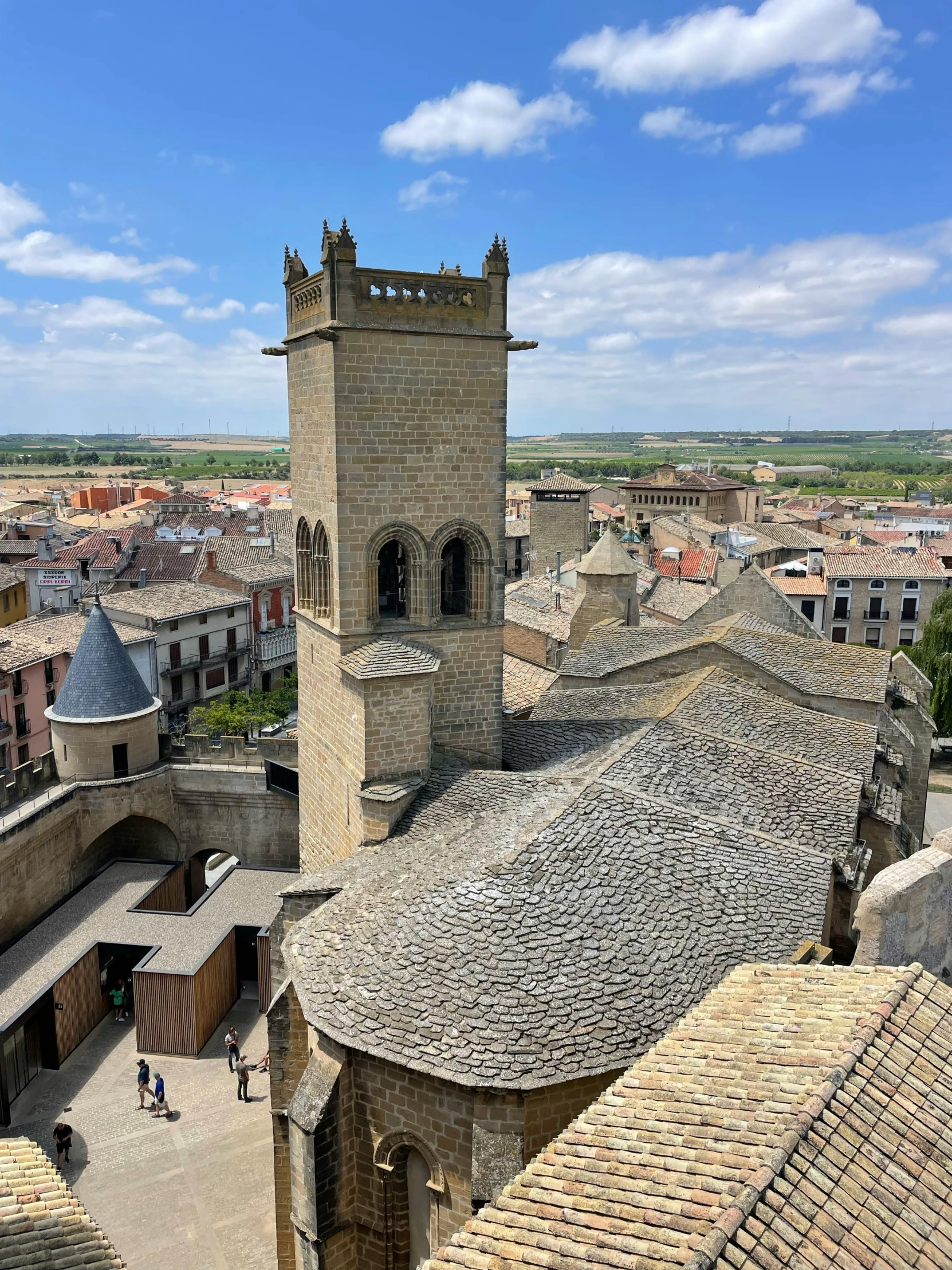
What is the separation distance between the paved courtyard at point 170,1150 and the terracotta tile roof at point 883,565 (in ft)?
157

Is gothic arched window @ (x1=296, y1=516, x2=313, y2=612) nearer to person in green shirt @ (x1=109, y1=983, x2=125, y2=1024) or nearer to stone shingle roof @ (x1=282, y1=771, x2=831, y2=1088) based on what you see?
stone shingle roof @ (x1=282, y1=771, x2=831, y2=1088)

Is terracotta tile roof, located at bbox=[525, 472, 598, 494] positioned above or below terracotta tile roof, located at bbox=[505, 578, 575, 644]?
above

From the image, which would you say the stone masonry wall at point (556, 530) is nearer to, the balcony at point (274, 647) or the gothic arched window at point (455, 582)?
the balcony at point (274, 647)

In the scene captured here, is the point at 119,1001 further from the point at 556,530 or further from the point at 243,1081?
the point at 556,530

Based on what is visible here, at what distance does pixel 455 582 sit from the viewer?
62.8 feet

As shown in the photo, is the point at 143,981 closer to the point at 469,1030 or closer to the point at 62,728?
the point at 62,728

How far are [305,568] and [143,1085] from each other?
468 inches

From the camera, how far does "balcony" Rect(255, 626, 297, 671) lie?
55.3 meters

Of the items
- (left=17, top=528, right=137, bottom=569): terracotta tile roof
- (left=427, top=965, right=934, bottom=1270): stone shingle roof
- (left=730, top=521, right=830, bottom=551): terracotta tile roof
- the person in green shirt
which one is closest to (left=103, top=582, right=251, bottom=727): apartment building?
(left=17, top=528, right=137, bottom=569): terracotta tile roof

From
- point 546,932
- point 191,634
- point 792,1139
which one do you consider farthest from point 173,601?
point 792,1139

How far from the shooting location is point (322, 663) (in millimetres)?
18906

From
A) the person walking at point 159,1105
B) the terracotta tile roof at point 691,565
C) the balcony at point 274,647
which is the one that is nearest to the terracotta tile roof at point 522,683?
the person walking at point 159,1105

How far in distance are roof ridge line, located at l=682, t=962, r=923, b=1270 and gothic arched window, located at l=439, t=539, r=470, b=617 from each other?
37.4ft

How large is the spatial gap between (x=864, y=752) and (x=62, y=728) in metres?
22.1
